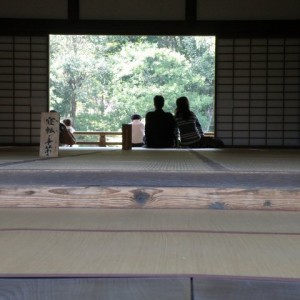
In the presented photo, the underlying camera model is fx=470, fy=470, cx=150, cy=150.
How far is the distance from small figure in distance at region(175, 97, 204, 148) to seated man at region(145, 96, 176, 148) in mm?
110

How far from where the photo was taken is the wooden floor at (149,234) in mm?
831

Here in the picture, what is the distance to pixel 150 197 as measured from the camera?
62.7 inches

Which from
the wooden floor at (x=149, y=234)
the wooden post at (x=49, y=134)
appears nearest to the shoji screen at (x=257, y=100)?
the wooden post at (x=49, y=134)

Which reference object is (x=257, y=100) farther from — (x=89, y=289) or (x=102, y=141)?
(x=89, y=289)

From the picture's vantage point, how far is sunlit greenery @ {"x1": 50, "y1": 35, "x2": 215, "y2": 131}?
13.5 metres

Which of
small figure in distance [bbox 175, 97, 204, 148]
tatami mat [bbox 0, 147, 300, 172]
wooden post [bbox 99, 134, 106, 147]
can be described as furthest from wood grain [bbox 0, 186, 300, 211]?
wooden post [bbox 99, 134, 106, 147]

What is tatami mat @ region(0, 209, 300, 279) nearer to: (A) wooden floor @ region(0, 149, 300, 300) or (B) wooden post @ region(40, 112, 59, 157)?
(A) wooden floor @ region(0, 149, 300, 300)

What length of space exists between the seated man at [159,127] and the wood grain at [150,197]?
3.14 m

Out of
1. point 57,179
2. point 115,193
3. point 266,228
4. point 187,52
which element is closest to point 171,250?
point 266,228

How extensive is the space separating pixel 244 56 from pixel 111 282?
6418 millimetres

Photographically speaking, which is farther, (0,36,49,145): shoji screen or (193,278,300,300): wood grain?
(0,36,49,145): shoji screen

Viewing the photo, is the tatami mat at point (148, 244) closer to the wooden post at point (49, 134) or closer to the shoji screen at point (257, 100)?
the wooden post at point (49, 134)

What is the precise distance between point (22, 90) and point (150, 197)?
19.3 feet

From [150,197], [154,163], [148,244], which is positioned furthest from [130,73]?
Result: [148,244]
